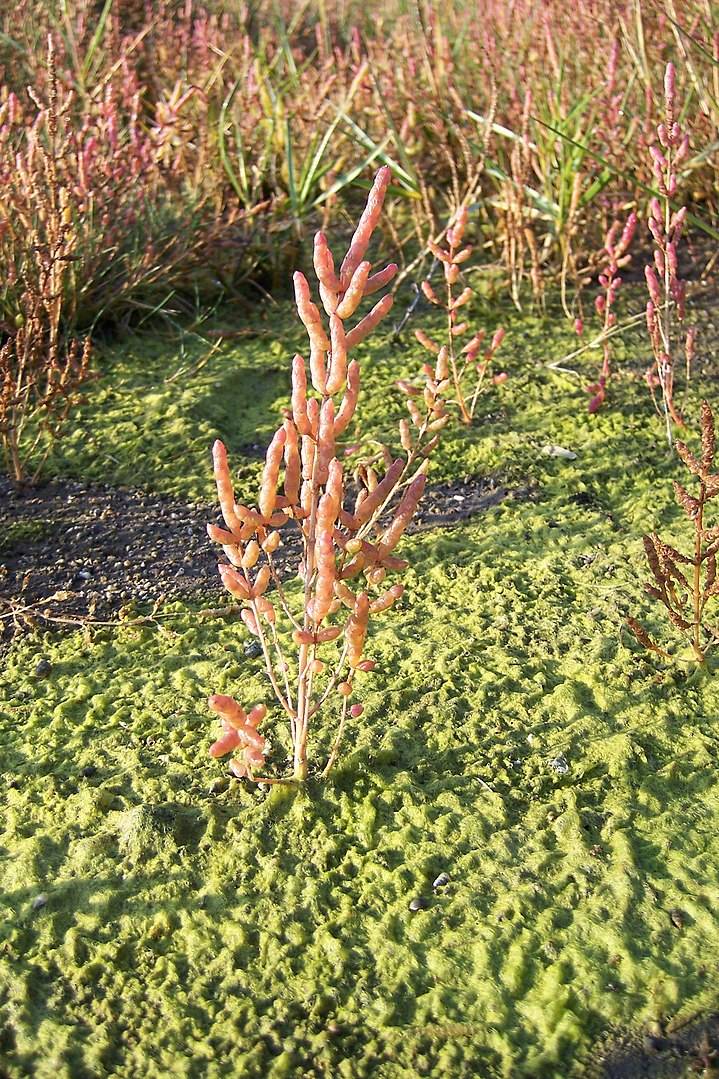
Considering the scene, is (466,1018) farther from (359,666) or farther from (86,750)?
(86,750)

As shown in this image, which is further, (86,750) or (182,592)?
(182,592)

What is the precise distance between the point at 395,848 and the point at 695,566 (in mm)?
790

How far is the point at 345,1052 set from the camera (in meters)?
1.44

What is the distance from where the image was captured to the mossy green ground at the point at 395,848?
1468mm

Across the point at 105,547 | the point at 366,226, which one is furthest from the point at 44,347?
the point at 366,226

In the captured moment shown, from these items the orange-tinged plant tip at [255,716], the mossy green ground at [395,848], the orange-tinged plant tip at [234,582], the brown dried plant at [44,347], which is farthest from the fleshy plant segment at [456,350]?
the brown dried plant at [44,347]

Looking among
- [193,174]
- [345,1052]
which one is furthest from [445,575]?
[193,174]

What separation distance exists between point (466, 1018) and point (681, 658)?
2.97 feet

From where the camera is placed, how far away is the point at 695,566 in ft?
6.44

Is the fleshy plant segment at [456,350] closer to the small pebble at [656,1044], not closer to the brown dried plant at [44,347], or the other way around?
the brown dried plant at [44,347]

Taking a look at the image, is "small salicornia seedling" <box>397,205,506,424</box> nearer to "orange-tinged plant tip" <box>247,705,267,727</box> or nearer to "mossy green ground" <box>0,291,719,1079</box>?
"mossy green ground" <box>0,291,719,1079</box>

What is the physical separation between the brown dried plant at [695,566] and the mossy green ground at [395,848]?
8 centimetres

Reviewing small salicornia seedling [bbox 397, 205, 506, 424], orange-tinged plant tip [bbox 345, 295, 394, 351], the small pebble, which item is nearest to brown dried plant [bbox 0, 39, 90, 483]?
small salicornia seedling [bbox 397, 205, 506, 424]

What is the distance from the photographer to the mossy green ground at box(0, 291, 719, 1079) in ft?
4.82
